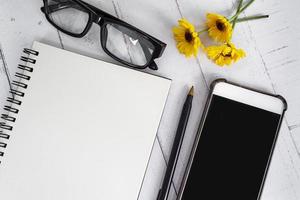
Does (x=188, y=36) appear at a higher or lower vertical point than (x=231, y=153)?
higher

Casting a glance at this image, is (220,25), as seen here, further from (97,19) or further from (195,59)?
(97,19)

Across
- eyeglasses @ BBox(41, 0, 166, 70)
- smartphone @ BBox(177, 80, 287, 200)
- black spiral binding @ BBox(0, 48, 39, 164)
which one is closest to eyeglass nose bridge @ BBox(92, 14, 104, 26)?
eyeglasses @ BBox(41, 0, 166, 70)

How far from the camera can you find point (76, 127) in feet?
2.46

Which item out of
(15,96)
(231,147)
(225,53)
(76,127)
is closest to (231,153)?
(231,147)

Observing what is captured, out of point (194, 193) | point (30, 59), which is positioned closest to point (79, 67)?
point (30, 59)

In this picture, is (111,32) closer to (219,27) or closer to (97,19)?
(97,19)

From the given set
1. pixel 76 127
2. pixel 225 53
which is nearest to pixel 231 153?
pixel 225 53

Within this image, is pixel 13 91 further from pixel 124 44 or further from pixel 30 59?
pixel 124 44

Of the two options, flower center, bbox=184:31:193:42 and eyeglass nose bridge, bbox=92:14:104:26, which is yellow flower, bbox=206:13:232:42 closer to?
flower center, bbox=184:31:193:42

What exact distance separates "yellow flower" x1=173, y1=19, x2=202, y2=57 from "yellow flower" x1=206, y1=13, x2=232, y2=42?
0.04 m

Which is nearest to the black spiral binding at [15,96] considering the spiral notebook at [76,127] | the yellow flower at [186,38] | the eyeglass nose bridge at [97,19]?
the spiral notebook at [76,127]

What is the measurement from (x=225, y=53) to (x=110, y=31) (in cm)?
23

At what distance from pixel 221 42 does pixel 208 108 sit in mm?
133

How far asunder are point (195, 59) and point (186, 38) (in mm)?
61
